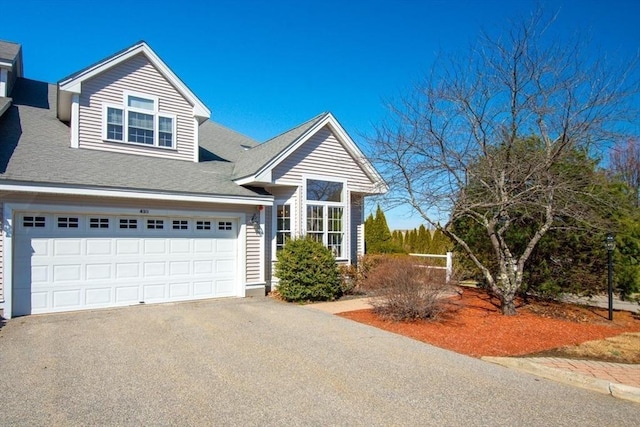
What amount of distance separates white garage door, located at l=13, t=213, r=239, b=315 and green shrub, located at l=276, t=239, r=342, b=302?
1.55m

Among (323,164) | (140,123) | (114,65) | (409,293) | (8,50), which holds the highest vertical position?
(8,50)

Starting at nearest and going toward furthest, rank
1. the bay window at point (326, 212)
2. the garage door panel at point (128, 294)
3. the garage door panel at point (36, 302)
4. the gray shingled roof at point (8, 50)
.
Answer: the garage door panel at point (36, 302) < the garage door panel at point (128, 294) < the gray shingled roof at point (8, 50) < the bay window at point (326, 212)

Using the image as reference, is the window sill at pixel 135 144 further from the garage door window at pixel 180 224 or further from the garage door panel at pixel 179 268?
the garage door panel at pixel 179 268

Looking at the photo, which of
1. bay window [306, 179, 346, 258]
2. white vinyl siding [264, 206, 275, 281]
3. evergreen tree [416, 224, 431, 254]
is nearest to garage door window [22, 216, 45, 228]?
white vinyl siding [264, 206, 275, 281]

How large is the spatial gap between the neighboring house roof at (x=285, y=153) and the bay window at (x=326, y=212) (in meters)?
1.18

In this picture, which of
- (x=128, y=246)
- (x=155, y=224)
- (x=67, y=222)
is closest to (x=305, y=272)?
(x=155, y=224)

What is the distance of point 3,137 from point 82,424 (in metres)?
9.12

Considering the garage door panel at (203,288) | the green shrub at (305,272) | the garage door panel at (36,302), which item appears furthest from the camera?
the garage door panel at (203,288)

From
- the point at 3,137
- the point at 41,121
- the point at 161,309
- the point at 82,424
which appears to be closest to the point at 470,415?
the point at 82,424

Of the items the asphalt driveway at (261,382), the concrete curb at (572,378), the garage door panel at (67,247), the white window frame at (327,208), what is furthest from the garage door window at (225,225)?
the concrete curb at (572,378)

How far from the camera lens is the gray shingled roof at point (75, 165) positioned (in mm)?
9242

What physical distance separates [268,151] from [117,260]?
5504mm

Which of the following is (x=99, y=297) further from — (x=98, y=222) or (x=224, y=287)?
(x=224, y=287)

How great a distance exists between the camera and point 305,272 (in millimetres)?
11094
